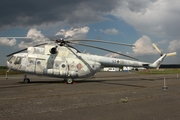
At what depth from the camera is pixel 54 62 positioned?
21297 mm

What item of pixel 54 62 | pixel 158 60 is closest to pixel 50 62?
pixel 54 62

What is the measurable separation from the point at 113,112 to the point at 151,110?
1756 mm

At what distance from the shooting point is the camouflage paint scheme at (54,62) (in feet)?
69.0

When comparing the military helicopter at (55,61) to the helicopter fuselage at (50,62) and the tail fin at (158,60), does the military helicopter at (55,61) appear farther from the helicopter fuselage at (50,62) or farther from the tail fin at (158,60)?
the tail fin at (158,60)

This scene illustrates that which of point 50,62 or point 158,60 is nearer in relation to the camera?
point 50,62

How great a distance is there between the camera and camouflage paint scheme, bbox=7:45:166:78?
2103cm

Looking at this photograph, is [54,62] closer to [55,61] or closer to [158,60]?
[55,61]

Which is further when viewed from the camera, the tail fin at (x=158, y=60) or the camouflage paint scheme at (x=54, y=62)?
the tail fin at (x=158, y=60)

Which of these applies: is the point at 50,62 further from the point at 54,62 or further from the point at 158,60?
the point at 158,60

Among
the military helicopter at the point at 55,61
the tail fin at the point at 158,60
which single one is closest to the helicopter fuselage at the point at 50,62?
the military helicopter at the point at 55,61

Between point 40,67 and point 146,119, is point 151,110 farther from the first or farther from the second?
point 40,67

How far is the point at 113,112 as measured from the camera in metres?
7.75

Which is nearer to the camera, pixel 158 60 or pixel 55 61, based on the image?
pixel 55 61

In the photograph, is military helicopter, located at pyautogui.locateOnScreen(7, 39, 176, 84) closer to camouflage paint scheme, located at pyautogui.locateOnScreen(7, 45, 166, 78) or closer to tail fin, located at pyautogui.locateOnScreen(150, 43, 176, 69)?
camouflage paint scheme, located at pyautogui.locateOnScreen(7, 45, 166, 78)
